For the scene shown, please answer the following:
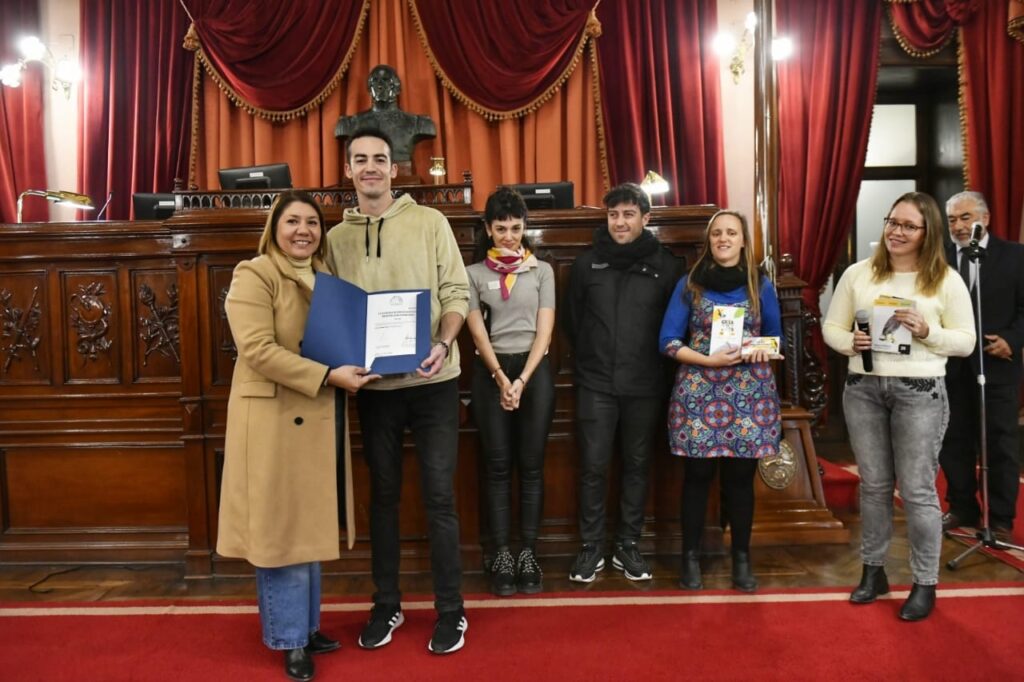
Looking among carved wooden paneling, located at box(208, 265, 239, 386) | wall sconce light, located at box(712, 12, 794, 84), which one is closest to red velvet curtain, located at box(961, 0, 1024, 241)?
wall sconce light, located at box(712, 12, 794, 84)

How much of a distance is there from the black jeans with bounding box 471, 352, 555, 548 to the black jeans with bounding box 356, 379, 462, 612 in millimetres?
384

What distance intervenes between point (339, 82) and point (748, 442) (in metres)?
4.05

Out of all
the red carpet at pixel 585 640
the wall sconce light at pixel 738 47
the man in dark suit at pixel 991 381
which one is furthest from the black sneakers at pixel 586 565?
the wall sconce light at pixel 738 47

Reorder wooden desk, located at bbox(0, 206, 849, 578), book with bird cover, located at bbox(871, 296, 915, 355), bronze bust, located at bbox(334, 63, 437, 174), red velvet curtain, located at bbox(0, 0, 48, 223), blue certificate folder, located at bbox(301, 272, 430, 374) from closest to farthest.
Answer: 1. blue certificate folder, located at bbox(301, 272, 430, 374)
2. book with bird cover, located at bbox(871, 296, 915, 355)
3. wooden desk, located at bbox(0, 206, 849, 578)
4. bronze bust, located at bbox(334, 63, 437, 174)
5. red velvet curtain, located at bbox(0, 0, 48, 223)

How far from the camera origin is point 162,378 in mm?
3178

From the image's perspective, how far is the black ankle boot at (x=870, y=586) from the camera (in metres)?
2.58

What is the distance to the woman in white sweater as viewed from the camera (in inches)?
94.0

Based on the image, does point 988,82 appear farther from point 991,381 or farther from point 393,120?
point 393,120

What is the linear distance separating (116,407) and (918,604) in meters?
3.17

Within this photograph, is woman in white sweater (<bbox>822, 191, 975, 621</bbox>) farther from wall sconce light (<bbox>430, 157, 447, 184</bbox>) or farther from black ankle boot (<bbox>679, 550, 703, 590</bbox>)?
wall sconce light (<bbox>430, 157, 447, 184</bbox>)

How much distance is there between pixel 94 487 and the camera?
3.20 m

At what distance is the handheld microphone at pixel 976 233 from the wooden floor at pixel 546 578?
1.27 metres

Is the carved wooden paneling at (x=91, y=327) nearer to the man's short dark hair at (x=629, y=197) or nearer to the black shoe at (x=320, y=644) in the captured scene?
the black shoe at (x=320, y=644)

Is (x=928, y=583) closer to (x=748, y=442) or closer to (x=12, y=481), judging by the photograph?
(x=748, y=442)
